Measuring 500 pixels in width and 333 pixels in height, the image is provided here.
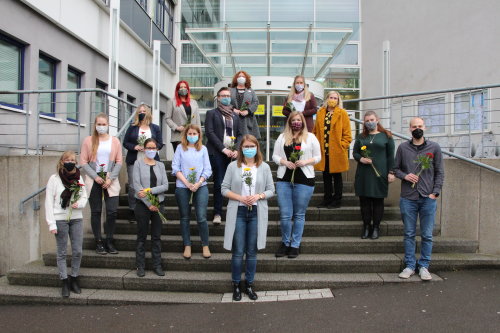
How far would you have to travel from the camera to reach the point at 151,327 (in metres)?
4.35

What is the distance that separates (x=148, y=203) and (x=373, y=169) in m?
3.19

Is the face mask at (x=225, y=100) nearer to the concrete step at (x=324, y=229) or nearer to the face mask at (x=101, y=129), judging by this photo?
the face mask at (x=101, y=129)

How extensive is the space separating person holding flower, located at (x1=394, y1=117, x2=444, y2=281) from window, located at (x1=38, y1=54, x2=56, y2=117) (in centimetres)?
701

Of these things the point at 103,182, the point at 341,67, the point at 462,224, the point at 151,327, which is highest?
the point at 341,67

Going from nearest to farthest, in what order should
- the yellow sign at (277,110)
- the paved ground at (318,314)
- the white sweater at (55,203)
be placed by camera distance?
the paved ground at (318,314) < the white sweater at (55,203) < the yellow sign at (277,110)

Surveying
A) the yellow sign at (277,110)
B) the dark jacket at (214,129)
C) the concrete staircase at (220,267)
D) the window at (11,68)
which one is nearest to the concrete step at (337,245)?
the concrete staircase at (220,267)

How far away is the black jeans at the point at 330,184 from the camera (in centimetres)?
676

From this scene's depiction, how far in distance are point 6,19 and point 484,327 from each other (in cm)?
849

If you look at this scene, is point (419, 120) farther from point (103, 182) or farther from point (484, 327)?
point (103, 182)

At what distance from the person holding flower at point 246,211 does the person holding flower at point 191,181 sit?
799 millimetres

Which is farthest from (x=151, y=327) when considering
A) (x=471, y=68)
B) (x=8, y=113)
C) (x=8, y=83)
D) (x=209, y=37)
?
(x=471, y=68)

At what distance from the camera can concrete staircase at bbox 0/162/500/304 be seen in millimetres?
5277

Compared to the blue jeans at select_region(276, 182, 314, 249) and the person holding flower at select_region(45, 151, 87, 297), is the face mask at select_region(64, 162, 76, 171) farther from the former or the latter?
the blue jeans at select_region(276, 182, 314, 249)

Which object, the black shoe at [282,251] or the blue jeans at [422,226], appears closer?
the blue jeans at [422,226]
